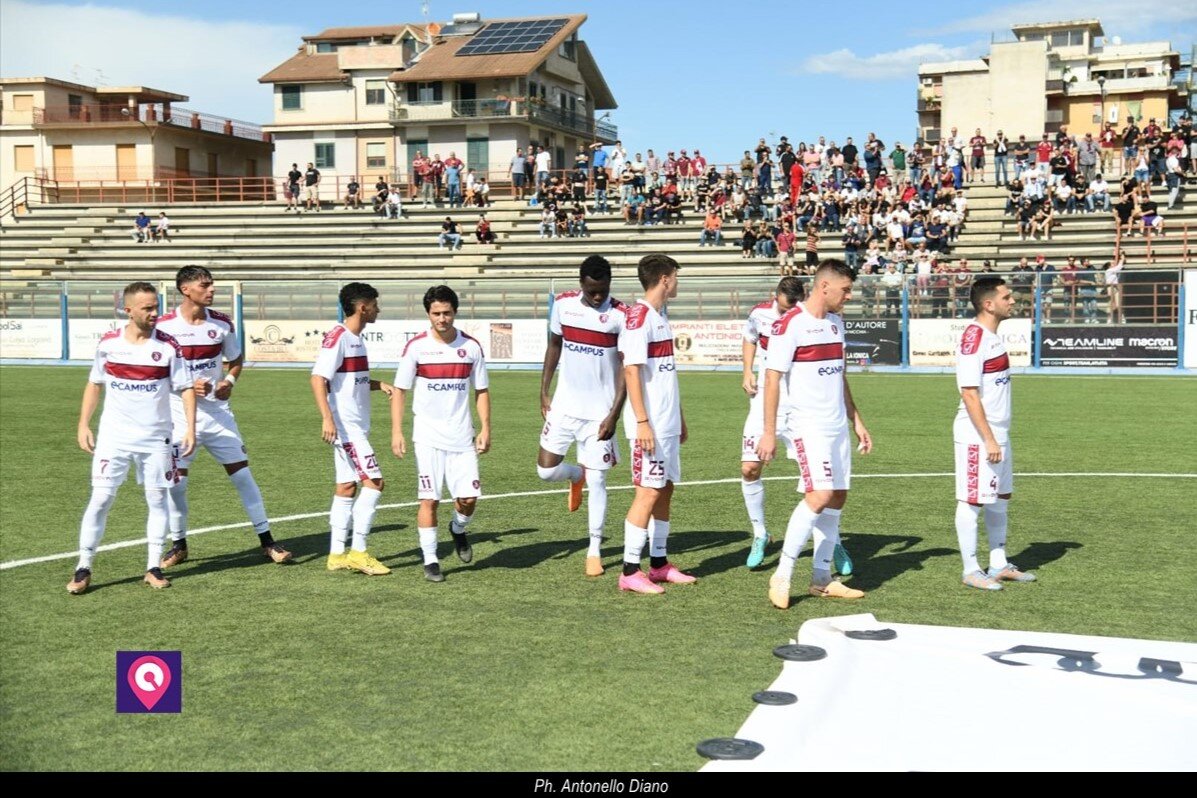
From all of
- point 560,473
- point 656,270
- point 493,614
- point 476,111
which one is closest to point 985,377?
point 656,270

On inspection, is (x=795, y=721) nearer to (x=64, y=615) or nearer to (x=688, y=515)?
(x=64, y=615)

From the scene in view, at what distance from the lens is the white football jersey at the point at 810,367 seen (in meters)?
7.87

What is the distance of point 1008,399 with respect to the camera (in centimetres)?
859

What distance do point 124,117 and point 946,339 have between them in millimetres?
49908

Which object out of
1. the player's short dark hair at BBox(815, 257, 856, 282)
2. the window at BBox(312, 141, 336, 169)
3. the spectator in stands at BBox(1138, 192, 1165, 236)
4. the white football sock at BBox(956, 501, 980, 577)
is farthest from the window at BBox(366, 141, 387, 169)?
the white football sock at BBox(956, 501, 980, 577)

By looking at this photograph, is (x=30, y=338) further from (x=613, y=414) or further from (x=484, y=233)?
(x=613, y=414)

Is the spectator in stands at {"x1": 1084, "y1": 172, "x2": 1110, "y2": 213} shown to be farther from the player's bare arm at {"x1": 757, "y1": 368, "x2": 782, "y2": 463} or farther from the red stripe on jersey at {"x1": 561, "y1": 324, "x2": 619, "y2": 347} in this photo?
the player's bare arm at {"x1": 757, "y1": 368, "x2": 782, "y2": 463}

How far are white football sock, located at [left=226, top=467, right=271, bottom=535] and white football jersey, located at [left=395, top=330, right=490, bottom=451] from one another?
1538 mm

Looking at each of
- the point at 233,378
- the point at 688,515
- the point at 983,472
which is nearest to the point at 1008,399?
the point at 983,472

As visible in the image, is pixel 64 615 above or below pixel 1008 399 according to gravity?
below

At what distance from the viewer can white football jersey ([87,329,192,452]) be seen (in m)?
8.34

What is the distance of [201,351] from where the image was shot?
372 inches
